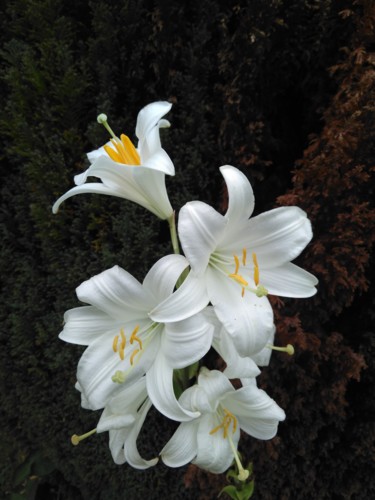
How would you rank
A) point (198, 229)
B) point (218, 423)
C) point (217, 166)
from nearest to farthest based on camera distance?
point (198, 229)
point (218, 423)
point (217, 166)

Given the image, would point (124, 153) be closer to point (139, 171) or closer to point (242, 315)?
point (139, 171)

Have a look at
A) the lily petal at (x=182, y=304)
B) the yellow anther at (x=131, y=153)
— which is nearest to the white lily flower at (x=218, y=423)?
the lily petal at (x=182, y=304)

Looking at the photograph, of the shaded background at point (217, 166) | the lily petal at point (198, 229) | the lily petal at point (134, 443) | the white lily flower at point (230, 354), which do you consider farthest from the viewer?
the shaded background at point (217, 166)

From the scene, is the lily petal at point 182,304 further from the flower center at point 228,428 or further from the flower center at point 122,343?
the flower center at point 228,428

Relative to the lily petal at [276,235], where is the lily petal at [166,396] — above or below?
below

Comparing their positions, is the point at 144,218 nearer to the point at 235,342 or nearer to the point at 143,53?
the point at 143,53

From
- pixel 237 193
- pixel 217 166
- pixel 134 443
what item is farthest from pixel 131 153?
pixel 217 166

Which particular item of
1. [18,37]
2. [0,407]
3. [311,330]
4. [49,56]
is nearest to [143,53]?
[49,56]

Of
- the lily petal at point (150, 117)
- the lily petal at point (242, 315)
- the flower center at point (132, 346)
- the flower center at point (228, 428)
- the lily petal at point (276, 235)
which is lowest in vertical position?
the flower center at point (228, 428)
